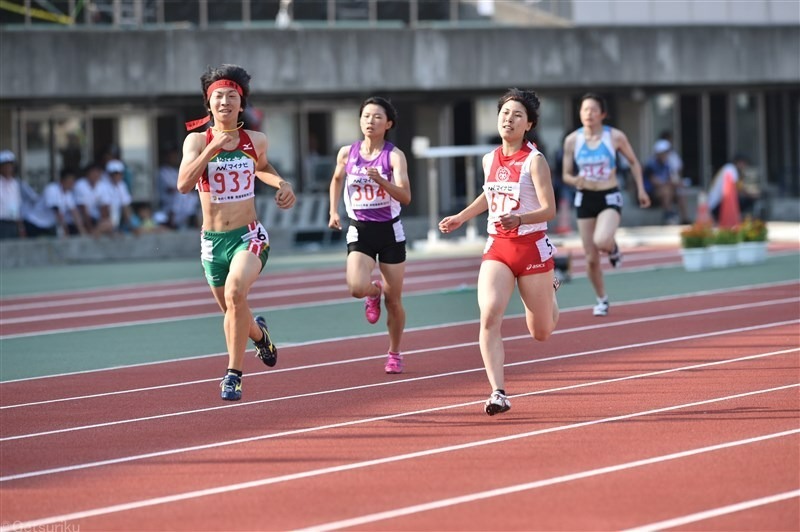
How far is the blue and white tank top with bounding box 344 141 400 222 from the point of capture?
38.3 feet

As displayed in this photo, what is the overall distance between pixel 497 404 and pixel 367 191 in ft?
9.55

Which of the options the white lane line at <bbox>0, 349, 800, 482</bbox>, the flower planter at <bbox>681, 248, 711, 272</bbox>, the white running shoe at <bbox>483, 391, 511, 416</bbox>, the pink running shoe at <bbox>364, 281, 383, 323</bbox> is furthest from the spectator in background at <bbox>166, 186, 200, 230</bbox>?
the white running shoe at <bbox>483, 391, 511, 416</bbox>

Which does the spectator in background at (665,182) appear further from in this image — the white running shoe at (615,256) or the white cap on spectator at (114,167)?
the white running shoe at (615,256)

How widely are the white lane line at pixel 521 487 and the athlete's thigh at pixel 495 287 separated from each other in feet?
5.88

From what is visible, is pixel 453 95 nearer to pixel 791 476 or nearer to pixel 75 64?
pixel 75 64

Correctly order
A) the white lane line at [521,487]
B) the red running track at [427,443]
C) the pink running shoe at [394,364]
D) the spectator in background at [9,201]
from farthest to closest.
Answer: the spectator in background at [9,201]
the pink running shoe at [394,364]
the red running track at [427,443]
the white lane line at [521,487]

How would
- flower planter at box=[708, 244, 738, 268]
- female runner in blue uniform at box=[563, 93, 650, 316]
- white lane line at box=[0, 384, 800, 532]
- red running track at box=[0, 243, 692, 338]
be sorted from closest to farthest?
1. white lane line at box=[0, 384, 800, 532]
2. female runner in blue uniform at box=[563, 93, 650, 316]
3. red running track at box=[0, 243, 692, 338]
4. flower planter at box=[708, 244, 738, 268]

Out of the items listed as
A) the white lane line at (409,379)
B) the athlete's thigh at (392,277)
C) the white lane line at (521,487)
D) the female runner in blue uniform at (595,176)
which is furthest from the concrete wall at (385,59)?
the white lane line at (521,487)

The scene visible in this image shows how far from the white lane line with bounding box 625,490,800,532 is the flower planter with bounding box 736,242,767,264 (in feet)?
51.7

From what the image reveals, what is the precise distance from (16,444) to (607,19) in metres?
28.2

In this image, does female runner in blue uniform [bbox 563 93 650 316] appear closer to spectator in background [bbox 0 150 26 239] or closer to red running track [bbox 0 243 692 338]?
red running track [bbox 0 243 692 338]

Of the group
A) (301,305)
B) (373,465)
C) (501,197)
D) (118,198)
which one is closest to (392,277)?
(501,197)

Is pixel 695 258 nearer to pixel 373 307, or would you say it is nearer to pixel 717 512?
pixel 373 307

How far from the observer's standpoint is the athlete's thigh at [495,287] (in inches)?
375
